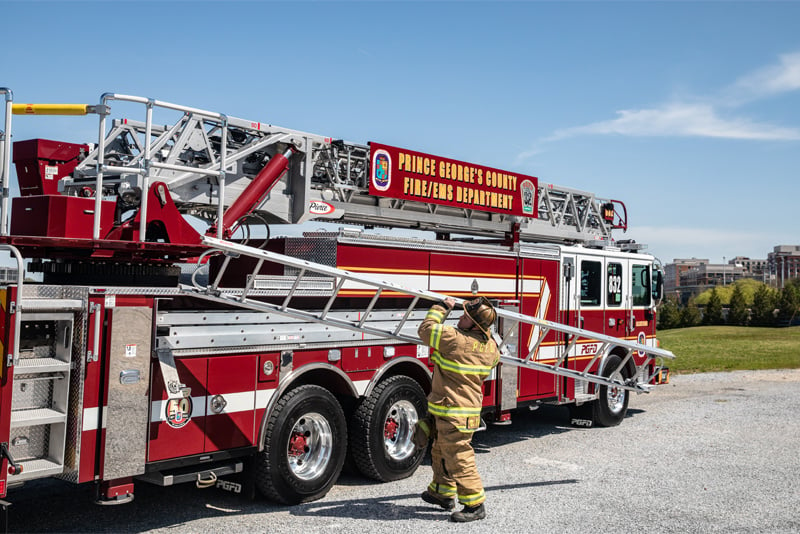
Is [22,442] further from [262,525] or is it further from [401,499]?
[401,499]

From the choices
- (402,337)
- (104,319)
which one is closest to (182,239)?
(104,319)

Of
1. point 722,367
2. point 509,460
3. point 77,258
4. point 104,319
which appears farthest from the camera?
point 722,367

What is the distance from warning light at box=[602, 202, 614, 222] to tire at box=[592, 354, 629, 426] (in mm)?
3029

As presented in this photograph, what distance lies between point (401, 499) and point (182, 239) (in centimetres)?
309

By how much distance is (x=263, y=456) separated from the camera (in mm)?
6348

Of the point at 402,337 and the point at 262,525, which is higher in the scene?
the point at 402,337

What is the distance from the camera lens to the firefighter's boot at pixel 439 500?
256 inches

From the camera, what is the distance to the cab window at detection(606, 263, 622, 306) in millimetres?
11180

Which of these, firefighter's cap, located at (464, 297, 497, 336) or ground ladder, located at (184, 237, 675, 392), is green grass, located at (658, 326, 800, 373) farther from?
firefighter's cap, located at (464, 297, 497, 336)

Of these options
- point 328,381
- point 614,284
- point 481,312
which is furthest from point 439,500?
point 614,284

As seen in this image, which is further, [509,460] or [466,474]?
[509,460]

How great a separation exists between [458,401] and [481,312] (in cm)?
79

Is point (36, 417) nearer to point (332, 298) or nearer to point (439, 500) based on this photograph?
point (332, 298)

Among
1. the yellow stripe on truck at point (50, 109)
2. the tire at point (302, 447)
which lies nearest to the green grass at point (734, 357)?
the tire at point (302, 447)
